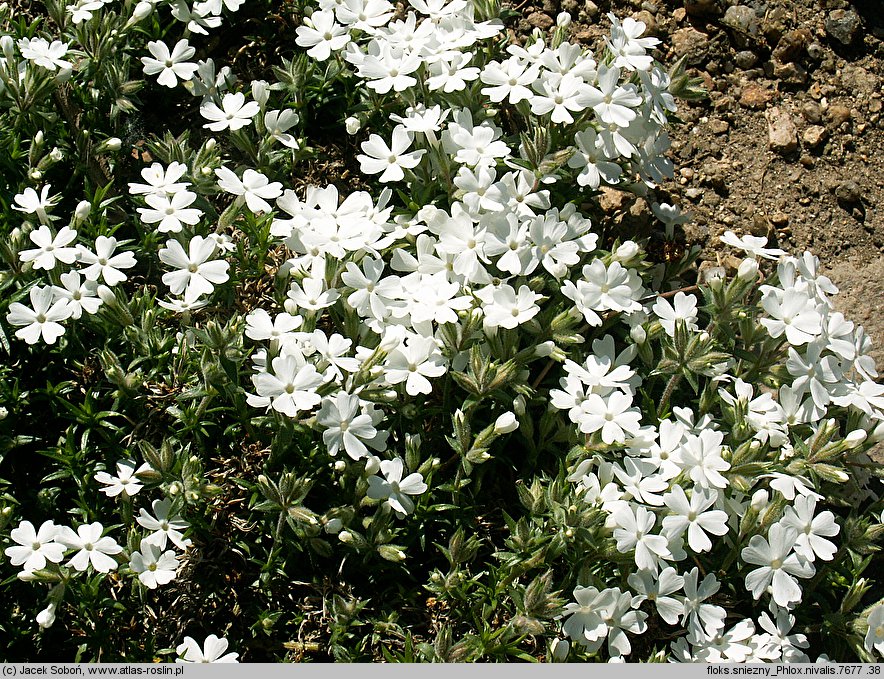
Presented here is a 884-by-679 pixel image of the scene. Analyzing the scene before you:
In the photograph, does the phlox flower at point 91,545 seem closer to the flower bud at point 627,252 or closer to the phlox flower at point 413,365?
the phlox flower at point 413,365

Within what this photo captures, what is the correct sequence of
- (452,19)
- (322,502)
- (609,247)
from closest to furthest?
1. (322,502)
2. (452,19)
3. (609,247)

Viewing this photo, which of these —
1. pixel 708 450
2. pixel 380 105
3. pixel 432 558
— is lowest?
pixel 432 558

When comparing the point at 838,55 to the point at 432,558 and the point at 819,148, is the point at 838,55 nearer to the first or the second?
the point at 819,148

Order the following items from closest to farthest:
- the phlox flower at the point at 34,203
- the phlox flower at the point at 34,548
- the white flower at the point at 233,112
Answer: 1. the phlox flower at the point at 34,548
2. the phlox flower at the point at 34,203
3. the white flower at the point at 233,112

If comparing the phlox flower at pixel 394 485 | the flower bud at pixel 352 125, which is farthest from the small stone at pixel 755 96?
the phlox flower at pixel 394 485

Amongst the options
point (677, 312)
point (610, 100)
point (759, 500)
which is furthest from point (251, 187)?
point (759, 500)

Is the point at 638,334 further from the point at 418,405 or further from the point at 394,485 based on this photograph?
the point at 394,485

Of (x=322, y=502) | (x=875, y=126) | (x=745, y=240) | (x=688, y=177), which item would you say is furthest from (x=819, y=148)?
(x=322, y=502)
